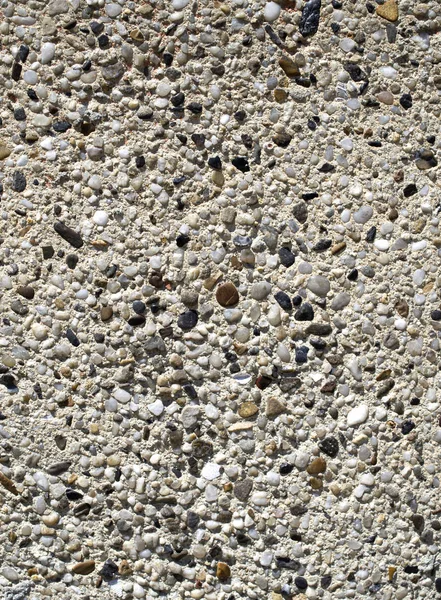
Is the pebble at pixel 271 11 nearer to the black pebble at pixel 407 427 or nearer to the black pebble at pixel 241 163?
the black pebble at pixel 241 163

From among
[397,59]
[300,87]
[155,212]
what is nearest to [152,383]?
[155,212]

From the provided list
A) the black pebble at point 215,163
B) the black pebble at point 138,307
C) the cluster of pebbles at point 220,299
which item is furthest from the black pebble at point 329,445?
the black pebble at point 215,163

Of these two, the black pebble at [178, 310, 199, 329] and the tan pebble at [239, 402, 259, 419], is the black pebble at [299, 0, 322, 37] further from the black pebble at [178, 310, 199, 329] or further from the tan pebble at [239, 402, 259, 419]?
the tan pebble at [239, 402, 259, 419]

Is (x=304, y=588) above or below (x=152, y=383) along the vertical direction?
below

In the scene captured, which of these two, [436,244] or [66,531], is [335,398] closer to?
[436,244]

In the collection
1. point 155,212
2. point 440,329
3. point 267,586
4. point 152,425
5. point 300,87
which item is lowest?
point 267,586

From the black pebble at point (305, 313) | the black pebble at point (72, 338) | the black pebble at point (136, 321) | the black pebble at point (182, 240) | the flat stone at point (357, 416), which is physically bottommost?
the flat stone at point (357, 416)

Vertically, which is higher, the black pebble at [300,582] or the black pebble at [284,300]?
the black pebble at [284,300]
